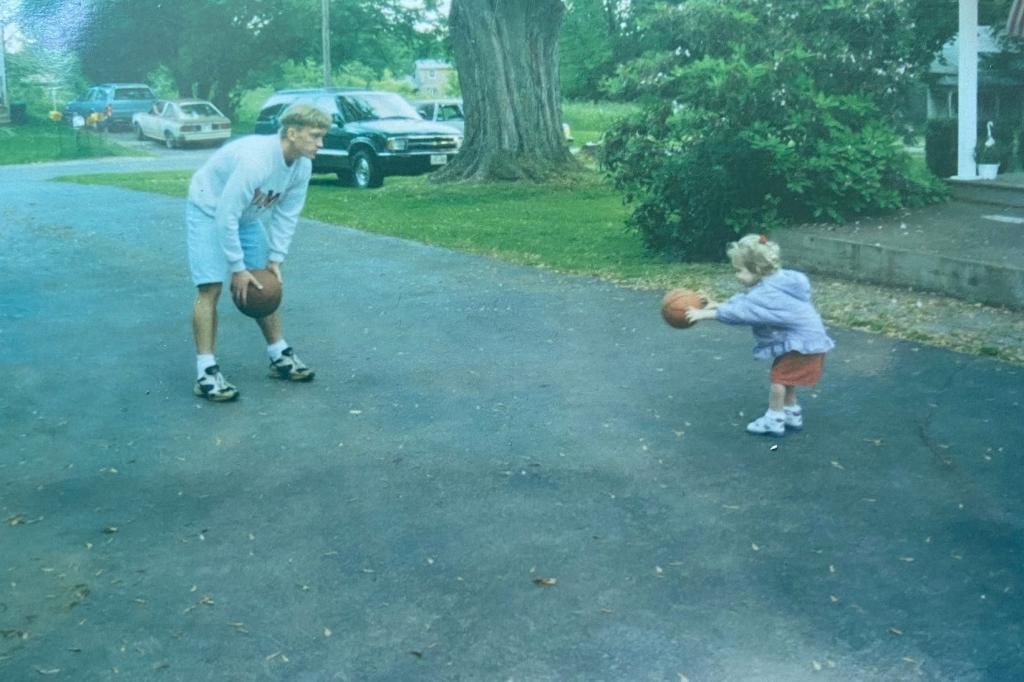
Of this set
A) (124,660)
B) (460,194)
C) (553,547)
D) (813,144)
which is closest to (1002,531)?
(553,547)

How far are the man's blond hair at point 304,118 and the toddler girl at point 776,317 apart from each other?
2.30 m

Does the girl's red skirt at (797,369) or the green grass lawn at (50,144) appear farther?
the green grass lawn at (50,144)

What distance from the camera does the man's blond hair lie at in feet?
23.0

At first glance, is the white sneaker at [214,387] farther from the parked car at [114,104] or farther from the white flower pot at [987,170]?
the parked car at [114,104]

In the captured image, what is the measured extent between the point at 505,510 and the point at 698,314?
1556 millimetres

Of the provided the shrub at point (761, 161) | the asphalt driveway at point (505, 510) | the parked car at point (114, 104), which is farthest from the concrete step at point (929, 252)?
the parked car at point (114, 104)

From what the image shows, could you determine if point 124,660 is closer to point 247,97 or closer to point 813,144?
point 813,144

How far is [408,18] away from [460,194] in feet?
78.8

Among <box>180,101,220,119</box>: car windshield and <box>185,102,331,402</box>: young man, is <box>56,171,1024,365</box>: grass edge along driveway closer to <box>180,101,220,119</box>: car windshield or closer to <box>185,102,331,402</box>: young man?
<box>185,102,331,402</box>: young man

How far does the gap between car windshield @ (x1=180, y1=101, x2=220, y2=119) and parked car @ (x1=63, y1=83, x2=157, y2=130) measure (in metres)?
1.41

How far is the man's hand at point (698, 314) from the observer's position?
20.3ft

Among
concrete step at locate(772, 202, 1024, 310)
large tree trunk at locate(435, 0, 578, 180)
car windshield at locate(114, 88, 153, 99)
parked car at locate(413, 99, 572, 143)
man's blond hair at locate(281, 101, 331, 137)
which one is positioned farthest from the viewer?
car windshield at locate(114, 88, 153, 99)

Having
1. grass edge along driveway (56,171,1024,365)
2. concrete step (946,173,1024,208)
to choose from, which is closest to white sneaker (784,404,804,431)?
grass edge along driveway (56,171,1024,365)

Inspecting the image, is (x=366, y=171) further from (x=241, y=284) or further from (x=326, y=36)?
(x=241, y=284)
